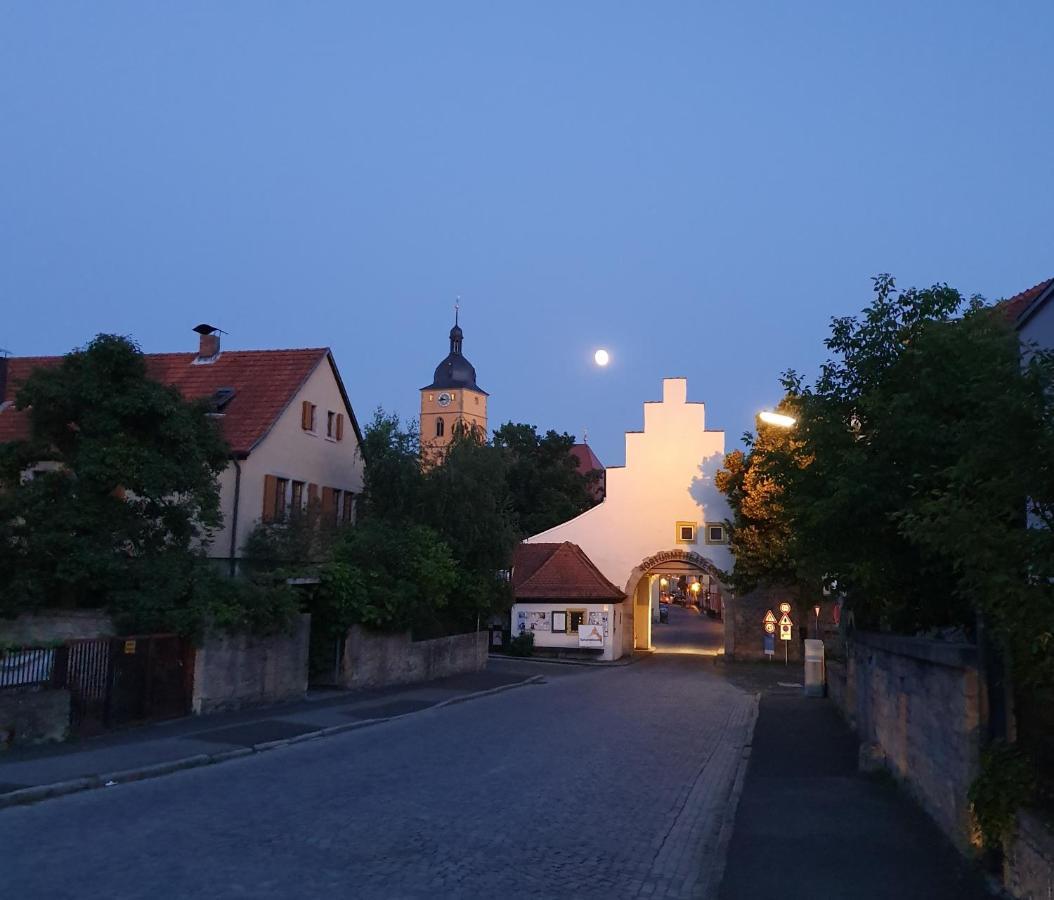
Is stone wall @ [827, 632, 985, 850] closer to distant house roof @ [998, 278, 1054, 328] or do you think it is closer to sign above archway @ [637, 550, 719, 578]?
distant house roof @ [998, 278, 1054, 328]

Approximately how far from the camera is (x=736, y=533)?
4691 cm

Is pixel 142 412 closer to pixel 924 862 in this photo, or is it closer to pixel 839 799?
pixel 839 799

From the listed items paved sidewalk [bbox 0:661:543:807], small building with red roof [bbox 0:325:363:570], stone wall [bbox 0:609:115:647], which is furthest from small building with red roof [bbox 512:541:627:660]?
stone wall [bbox 0:609:115:647]

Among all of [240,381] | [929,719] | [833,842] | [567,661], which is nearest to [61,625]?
[240,381]

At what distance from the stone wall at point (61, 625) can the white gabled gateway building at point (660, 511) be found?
99.5 ft

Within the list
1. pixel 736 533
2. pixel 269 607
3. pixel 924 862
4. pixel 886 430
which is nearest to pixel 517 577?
pixel 736 533

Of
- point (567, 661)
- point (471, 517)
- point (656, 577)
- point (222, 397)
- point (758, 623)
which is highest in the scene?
point (222, 397)

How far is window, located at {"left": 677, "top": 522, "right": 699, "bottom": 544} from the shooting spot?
167ft

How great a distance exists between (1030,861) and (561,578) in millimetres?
41609

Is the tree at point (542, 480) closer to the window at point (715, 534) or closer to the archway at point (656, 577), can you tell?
the archway at point (656, 577)

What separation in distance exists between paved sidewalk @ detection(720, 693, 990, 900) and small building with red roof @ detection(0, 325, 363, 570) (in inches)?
672

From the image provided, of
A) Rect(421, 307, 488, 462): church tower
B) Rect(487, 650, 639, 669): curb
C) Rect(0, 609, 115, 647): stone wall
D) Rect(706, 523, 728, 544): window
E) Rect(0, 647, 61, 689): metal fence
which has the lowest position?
Rect(487, 650, 639, 669): curb

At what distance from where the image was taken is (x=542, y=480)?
64.6 m

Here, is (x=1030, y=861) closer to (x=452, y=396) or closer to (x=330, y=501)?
(x=330, y=501)
